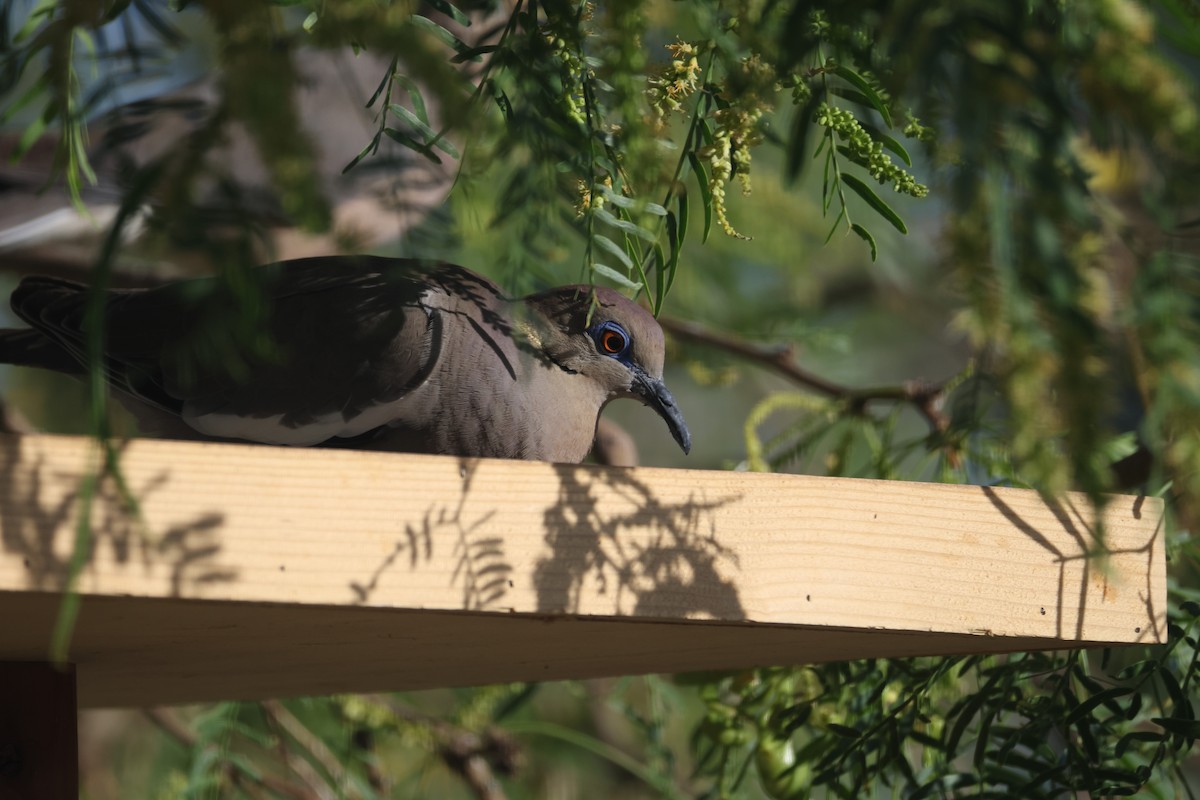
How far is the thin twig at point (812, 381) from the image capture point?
171 cm

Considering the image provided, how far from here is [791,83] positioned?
0.77 meters

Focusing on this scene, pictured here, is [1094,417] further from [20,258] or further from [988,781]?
[20,258]

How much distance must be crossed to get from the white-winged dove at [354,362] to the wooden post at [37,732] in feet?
1.03

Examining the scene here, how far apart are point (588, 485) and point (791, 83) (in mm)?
326

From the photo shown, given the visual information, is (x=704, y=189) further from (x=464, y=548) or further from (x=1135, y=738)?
(x=1135, y=738)

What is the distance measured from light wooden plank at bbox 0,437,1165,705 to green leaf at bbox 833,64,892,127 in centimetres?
29

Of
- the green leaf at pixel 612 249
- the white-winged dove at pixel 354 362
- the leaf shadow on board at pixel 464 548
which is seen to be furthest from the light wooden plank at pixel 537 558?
the white-winged dove at pixel 354 362

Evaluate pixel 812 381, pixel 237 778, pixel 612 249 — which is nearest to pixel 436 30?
pixel 612 249

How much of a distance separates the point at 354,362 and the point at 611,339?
Answer: 1.10 ft

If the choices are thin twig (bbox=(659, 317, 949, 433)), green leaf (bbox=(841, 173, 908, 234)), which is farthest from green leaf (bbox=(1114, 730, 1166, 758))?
thin twig (bbox=(659, 317, 949, 433))

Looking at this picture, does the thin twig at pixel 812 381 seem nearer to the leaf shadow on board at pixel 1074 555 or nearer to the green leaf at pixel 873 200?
the leaf shadow on board at pixel 1074 555

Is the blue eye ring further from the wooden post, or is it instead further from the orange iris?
the wooden post

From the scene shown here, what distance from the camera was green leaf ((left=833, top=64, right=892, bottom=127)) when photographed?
840 mm

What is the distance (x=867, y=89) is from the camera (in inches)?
34.1
